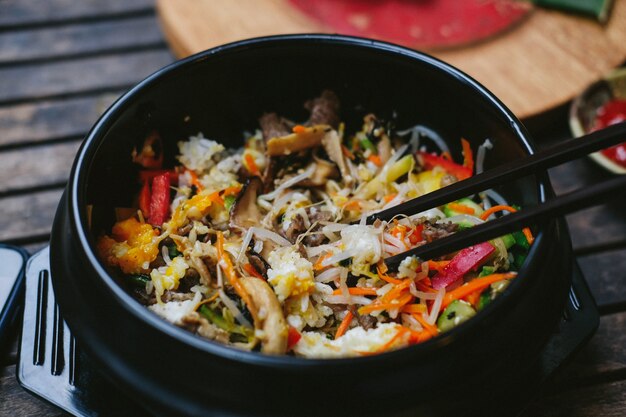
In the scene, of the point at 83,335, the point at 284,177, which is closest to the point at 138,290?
the point at 83,335

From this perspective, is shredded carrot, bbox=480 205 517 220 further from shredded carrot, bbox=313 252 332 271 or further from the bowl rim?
shredded carrot, bbox=313 252 332 271

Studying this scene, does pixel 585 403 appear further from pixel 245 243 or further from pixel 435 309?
pixel 245 243

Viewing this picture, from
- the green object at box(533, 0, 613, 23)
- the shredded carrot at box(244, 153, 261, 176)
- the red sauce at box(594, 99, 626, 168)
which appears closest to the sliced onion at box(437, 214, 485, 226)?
the shredded carrot at box(244, 153, 261, 176)

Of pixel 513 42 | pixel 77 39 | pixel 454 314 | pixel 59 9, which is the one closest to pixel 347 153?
pixel 454 314

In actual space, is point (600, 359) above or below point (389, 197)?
below

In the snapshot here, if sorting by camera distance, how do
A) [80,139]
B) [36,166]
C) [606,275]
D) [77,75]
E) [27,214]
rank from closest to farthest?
[606,275]
[27,214]
[36,166]
[80,139]
[77,75]

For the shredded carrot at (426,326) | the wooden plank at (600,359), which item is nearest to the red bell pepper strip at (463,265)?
the shredded carrot at (426,326)
